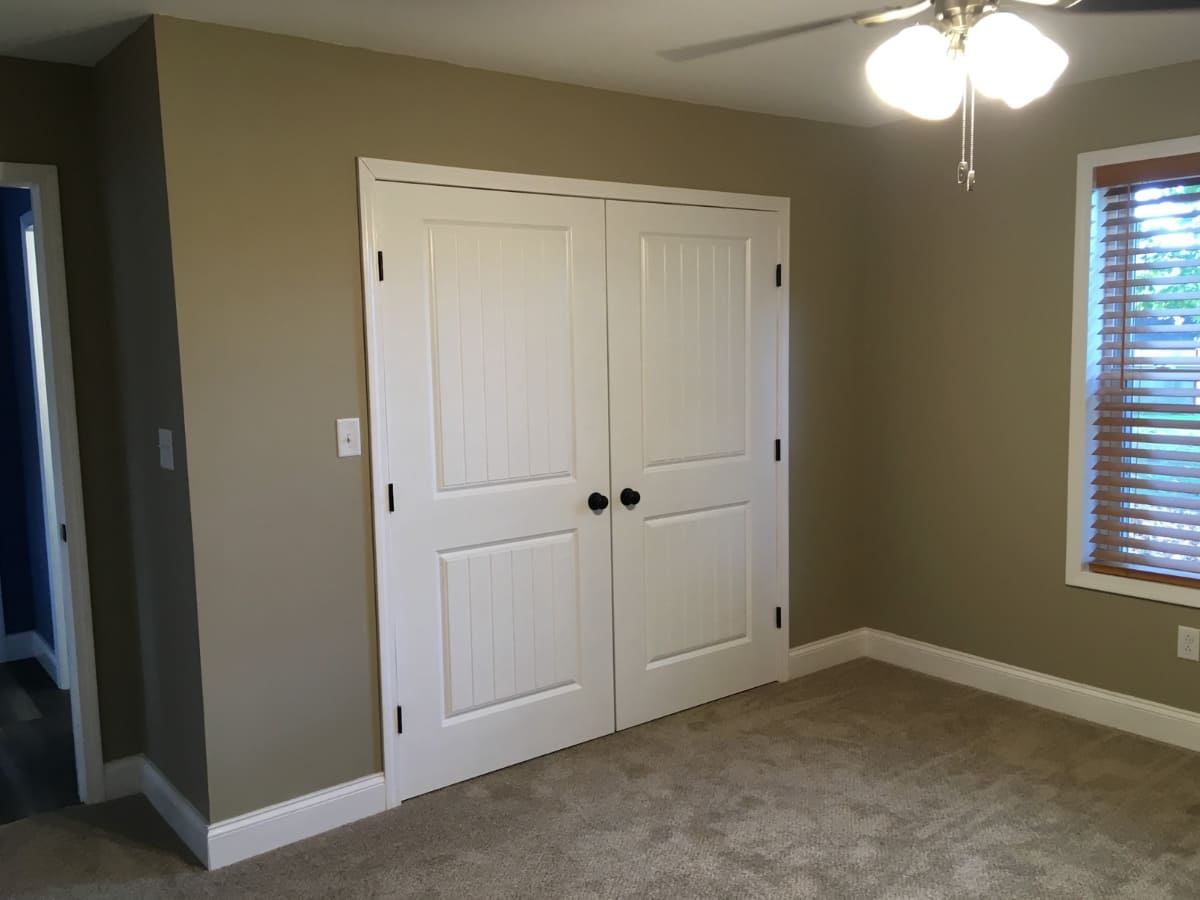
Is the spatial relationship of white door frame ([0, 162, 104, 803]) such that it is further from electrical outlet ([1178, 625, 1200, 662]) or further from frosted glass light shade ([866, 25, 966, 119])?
electrical outlet ([1178, 625, 1200, 662])

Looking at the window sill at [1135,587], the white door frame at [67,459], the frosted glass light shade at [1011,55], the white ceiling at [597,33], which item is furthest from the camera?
the window sill at [1135,587]

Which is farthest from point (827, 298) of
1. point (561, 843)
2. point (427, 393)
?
point (561, 843)

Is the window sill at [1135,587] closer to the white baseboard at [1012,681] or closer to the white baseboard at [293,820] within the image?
the white baseboard at [1012,681]

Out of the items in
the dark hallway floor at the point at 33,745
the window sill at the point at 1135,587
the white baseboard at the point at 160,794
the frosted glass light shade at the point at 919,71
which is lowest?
the dark hallway floor at the point at 33,745

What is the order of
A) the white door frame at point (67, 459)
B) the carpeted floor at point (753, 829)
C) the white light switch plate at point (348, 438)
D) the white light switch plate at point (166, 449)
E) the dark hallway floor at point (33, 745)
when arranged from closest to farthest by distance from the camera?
1. the carpeted floor at point (753, 829)
2. the white light switch plate at point (166, 449)
3. the white light switch plate at point (348, 438)
4. the white door frame at point (67, 459)
5. the dark hallway floor at point (33, 745)

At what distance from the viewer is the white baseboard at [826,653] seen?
4.09 m

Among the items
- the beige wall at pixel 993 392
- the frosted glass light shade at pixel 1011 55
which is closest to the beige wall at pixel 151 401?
the frosted glass light shade at pixel 1011 55

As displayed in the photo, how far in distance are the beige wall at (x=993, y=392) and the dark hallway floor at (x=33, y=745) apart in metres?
3.36

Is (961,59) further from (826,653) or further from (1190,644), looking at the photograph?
(826,653)

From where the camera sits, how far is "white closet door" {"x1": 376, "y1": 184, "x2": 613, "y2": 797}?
9.75 feet

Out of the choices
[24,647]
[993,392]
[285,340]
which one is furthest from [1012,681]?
[24,647]

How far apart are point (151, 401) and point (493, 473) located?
107cm

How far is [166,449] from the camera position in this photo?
2738 mm

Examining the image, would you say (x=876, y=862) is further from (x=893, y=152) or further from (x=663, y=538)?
(x=893, y=152)
